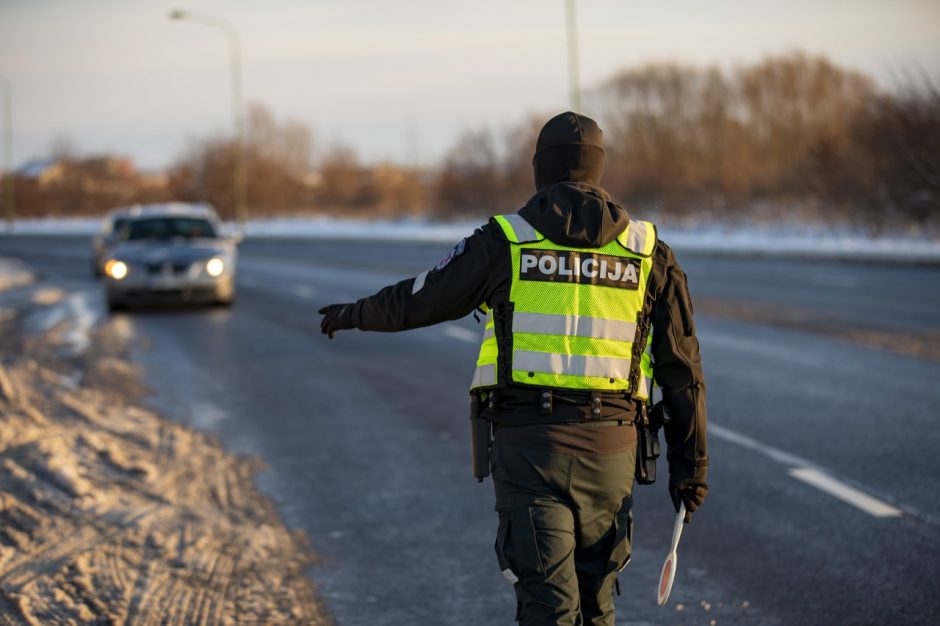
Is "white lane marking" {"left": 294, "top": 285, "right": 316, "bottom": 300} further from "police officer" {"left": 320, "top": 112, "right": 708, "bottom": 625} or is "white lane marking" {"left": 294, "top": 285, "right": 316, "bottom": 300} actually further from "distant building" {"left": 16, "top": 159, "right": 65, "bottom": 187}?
"distant building" {"left": 16, "top": 159, "right": 65, "bottom": 187}

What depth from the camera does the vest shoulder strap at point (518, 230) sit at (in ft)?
10.2

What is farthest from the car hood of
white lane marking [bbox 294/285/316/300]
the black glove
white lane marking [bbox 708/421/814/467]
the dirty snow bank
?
the black glove

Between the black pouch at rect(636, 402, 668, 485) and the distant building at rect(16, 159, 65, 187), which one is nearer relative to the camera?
the black pouch at rect(636, 402, 668, 485)

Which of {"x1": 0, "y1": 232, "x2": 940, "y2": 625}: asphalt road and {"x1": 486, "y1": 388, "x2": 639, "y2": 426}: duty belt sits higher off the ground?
{"x1": 486, "y1": 388, "x2": 639, "y2": 426}: duty belt

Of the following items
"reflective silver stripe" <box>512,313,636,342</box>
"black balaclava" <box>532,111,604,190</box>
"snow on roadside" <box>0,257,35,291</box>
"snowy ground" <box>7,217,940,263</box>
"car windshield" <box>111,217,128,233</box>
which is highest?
"black balaclava" <box>532,111,604,190</box>

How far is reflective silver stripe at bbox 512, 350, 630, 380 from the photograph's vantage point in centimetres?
314

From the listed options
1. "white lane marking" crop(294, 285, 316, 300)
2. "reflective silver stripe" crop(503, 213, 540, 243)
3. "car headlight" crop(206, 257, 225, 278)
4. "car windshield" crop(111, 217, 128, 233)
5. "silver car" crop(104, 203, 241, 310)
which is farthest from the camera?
"car windshield" crop(111, 217, 128, 233)

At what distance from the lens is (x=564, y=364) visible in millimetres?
3148

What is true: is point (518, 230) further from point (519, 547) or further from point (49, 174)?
point (49, 174)

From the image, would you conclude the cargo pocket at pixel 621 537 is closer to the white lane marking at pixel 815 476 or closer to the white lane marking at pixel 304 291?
the white lane marking at pixel 815 476

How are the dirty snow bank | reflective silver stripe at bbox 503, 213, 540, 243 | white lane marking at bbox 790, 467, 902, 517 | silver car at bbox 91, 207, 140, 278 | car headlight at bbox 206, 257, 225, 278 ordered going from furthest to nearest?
silver car at bbox 91, 207, 140, 278 → car headlight at bbox 206, 257, 225, 278 → white lane marking at bbox 790, 467, 902, 517 → the dirty snow bank → reflective silver stripe at bbox 503, 213, 540, 243

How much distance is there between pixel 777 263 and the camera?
26219 millimetres

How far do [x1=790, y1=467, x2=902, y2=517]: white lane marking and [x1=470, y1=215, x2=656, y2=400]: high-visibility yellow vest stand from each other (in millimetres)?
3150

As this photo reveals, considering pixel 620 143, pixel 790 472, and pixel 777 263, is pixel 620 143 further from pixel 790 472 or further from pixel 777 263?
pixel 790 472
